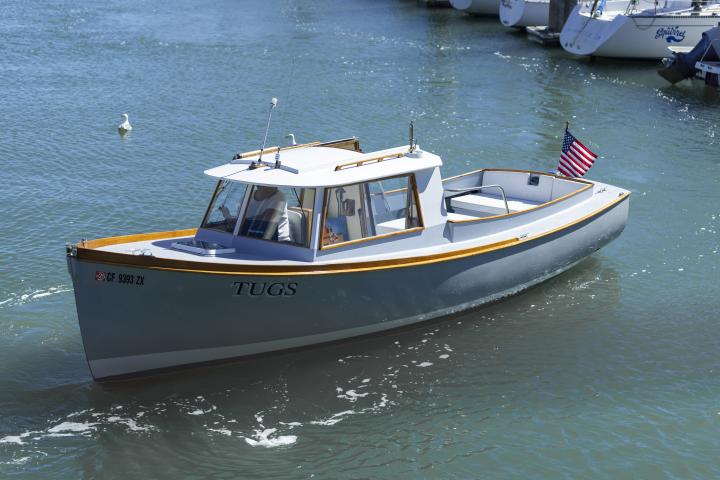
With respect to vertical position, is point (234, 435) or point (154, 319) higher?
point (154, 319)

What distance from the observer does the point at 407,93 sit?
121ft

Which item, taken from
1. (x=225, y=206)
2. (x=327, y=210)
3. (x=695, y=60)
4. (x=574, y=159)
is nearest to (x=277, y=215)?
(x=327, y=210)

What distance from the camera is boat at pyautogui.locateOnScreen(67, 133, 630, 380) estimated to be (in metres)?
13.9

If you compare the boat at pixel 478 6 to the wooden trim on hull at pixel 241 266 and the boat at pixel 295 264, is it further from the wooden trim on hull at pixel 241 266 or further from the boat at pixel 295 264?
the wooden trim on hull at pixel 241 266

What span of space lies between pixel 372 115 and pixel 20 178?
12.2 m

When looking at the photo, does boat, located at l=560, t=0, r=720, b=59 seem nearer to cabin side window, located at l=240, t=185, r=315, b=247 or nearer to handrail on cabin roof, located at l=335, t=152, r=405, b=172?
handrail on cabin roof, located at l=335, t=152, r=405, b=172

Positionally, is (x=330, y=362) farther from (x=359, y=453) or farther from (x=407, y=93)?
(x=407, y=93)

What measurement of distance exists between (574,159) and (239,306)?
8.64 m

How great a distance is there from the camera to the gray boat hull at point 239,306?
45.2 feet

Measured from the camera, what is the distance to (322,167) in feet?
50.8

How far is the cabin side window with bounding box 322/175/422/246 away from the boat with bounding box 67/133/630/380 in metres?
0.02

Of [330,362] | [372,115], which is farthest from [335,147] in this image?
[372,115]

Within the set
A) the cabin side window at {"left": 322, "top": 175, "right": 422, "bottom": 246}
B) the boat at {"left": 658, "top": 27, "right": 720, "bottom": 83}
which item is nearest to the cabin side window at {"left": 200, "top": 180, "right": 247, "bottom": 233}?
the cabin side window at {"left": 322, "top": 175, "right": 422, "bottom": 246}

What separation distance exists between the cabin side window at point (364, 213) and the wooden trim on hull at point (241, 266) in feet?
1.93
